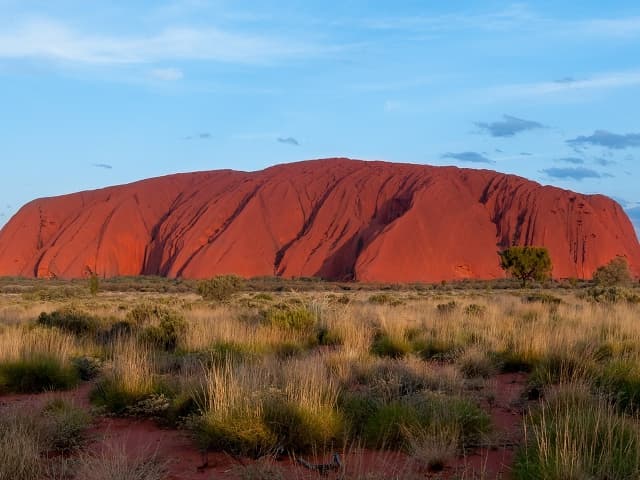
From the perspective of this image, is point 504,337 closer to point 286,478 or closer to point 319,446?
point 319,446

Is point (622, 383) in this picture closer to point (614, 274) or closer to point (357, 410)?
point (357, 410)

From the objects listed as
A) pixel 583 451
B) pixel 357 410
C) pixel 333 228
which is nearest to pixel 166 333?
pixel 357 410

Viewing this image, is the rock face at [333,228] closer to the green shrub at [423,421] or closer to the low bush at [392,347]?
the low bush at [392,347]

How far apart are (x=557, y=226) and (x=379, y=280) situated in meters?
22.0

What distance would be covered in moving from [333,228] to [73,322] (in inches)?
2261

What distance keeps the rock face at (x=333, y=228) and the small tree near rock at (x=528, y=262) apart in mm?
16677

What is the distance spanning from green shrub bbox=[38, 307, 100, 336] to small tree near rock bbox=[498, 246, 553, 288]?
37.3 metres

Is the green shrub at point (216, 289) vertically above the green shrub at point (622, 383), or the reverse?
the green shrub at point (622, 383)

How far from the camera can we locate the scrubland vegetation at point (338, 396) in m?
4.58

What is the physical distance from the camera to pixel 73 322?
14375 millimetres

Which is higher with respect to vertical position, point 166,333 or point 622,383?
point 622,383

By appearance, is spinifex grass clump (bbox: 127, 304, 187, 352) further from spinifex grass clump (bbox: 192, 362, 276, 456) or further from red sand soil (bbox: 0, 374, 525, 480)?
spinifex grass clump (bbox: 192, 362, 276, 456)

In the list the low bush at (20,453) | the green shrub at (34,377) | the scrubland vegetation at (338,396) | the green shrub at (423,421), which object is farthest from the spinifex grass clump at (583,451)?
the green shrub at (34,377)

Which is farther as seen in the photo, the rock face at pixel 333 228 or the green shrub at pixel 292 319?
the rock face at pixel 333 228
